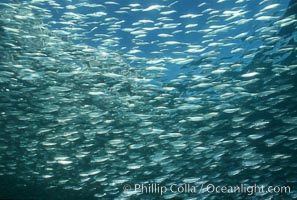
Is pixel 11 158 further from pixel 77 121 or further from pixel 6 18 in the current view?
pixel 6 18

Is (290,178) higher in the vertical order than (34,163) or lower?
lower

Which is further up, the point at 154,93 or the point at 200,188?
the point at 154,93

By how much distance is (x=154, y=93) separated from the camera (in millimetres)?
10258

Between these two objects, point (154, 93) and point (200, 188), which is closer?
point (154, 93)

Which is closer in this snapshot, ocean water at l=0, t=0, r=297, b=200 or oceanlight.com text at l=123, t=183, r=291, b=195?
ocean water at l=0, t=0, r=297, b=200

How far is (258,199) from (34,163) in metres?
13.5

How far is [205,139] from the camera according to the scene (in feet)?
39.4

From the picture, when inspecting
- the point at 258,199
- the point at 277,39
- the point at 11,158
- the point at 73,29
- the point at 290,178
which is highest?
the point at 73,29

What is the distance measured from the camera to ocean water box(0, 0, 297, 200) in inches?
314

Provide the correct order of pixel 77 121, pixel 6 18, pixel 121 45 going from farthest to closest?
1. pixel 77 121
2. pixel 121 45
3. pixel 6 18

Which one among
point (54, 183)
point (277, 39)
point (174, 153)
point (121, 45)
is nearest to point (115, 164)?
point (174, 153)

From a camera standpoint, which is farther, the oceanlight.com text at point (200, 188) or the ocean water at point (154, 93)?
the oceanlight.com text at point (200, 188)

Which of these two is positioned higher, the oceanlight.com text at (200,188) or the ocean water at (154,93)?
the ocean water at (154,93)

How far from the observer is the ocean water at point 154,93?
7.99m
